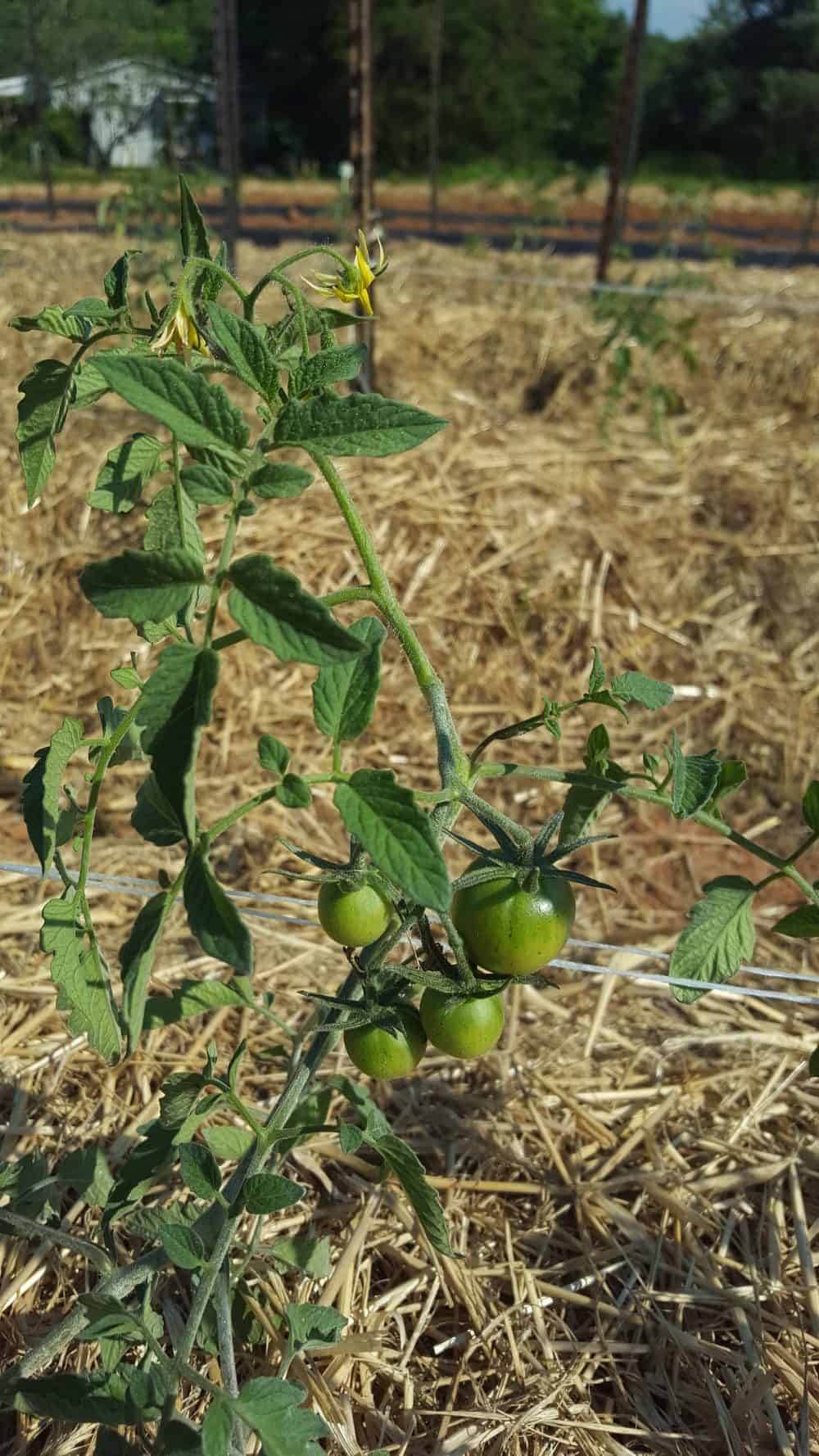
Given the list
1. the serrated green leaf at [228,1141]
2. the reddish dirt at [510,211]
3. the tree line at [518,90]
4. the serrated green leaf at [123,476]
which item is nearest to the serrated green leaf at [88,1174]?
the serrated green leaf at [228,1141]

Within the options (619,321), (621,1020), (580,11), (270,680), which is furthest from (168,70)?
(580,11)

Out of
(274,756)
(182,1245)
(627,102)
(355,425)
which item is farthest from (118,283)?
(627,102)

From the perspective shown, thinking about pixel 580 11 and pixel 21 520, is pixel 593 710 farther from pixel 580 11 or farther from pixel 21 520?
pixel 580 11

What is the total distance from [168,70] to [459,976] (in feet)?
28.6

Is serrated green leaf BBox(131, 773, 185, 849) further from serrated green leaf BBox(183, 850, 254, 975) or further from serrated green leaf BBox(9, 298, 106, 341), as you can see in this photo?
serrated green leaf BBox(9, 298, 106, 341)

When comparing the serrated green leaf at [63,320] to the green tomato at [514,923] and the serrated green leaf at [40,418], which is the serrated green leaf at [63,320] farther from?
the green tomato at [514,923]

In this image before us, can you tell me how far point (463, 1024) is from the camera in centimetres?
86

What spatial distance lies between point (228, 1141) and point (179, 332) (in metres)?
0.74

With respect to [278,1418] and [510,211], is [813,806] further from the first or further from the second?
[510,211]

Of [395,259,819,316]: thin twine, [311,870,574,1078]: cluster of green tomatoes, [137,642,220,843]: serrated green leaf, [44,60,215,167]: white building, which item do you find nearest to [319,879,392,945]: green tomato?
[311,870,574,1078]: cluster of green tomatoes

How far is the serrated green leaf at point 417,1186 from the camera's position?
952mm

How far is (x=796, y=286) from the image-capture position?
6.84 meters

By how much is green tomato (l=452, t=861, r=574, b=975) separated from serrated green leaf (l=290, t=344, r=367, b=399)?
370 mm

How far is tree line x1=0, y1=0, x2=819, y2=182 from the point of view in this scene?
1966cm
